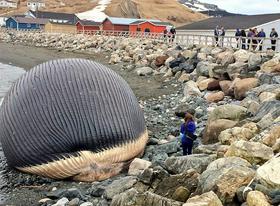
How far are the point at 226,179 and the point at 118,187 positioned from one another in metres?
2.78

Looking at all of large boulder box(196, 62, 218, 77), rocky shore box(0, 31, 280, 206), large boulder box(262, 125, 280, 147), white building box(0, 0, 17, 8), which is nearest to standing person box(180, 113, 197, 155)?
rocky shore box(0, 31, 280, 206)

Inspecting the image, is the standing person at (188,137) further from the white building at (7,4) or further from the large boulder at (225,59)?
the white building at (7,4)

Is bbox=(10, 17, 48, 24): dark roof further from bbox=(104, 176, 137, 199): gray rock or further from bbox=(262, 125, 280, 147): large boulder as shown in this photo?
bbox=(262, 125, 280, 147): large boulder

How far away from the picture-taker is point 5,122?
11.4m

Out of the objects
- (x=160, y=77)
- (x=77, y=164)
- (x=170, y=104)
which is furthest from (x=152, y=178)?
(x=160, y=77)

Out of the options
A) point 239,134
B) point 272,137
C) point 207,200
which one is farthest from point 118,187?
point 272,137

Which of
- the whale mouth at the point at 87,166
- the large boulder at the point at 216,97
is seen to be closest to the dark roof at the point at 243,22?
the large boulder at the point at 216,97

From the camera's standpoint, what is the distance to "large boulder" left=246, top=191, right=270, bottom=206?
6.41 meters

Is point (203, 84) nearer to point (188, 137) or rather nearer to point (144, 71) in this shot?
point (144, 71)

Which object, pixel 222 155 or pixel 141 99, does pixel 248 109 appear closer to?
pixel 222 155

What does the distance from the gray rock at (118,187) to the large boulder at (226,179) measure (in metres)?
1.81

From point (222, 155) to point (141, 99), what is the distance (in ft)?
37.3

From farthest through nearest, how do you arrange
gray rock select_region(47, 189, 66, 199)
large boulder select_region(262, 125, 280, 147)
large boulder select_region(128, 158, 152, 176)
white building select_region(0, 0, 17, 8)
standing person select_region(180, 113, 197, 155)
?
white building select_region(0, 0, 17, 8)
standing person select_region(180, 113, 197, 155)
large boulder select_region(128, 158, 152, 176)
gray rock select_region(47, 189, 66, 199)
large boulder select_region(262, 125, 280, 147)

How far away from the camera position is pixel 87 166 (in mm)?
10664
